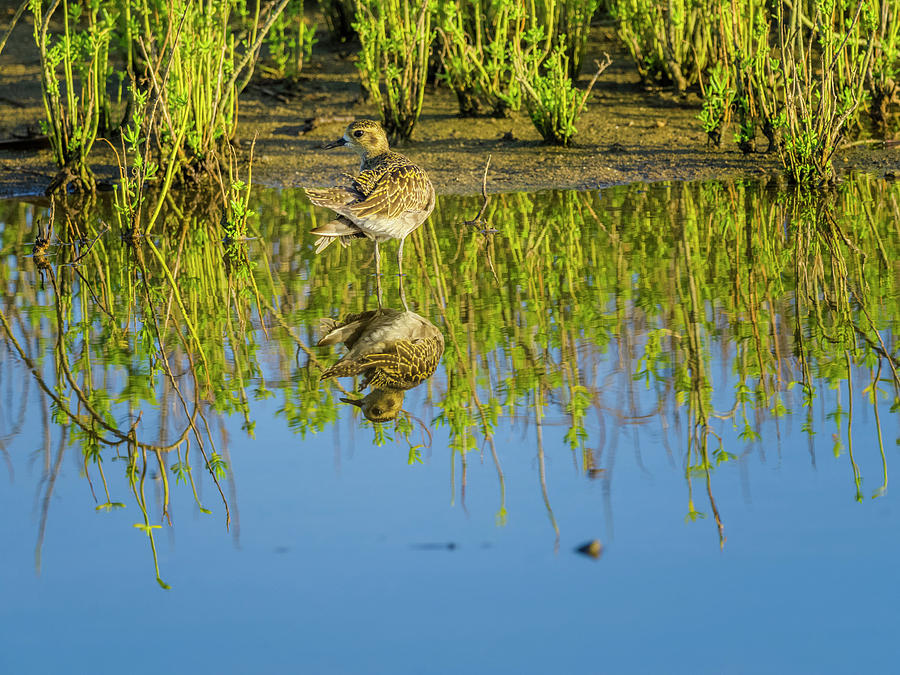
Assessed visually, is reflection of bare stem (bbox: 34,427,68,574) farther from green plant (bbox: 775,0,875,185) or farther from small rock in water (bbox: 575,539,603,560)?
green plant (bbox: 775,0,875,185)

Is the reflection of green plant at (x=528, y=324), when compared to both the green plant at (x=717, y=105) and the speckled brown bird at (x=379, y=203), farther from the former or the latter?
the green plant at (x=717, y=105)

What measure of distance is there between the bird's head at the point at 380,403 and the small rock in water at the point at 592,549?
146cm

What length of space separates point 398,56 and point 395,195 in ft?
16.9

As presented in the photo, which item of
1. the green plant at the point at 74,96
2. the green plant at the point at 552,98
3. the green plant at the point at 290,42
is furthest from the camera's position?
the green plant at the point at 290,42

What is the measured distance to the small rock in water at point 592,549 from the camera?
12.3 ft

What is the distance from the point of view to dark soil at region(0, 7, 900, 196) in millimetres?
10852

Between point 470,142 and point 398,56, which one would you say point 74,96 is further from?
point 470,142

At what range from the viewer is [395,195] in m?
7.23

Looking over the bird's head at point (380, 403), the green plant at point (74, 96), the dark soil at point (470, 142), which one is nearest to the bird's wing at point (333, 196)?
the bird's head at point (380, 403)

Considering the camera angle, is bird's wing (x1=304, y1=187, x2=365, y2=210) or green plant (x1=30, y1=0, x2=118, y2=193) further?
green plant (x1=30, y1=0, x2=118, y2=193)

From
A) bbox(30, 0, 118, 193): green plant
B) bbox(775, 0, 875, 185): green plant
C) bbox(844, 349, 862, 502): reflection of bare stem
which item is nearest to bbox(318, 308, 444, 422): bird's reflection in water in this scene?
bbox(844, 349, 862, 502): reflection of bare stem

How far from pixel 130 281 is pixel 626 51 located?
834 cm

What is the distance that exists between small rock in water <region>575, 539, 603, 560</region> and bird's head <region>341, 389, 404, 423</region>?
4.80 feet

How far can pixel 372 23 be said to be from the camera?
1124cm
